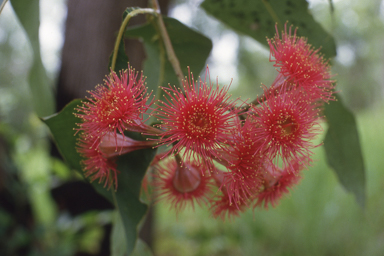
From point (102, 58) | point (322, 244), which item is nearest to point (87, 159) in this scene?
point (102, 58)

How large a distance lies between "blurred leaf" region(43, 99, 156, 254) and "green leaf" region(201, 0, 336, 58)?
0.47 meters

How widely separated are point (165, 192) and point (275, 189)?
0.21 metres

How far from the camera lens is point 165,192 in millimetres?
579

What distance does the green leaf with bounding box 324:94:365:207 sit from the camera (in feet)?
2.37

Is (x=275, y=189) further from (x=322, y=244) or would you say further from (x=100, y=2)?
(x=322, y=244)

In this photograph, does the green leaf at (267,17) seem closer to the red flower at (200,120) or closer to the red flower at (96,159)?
the red flower at (200,120)

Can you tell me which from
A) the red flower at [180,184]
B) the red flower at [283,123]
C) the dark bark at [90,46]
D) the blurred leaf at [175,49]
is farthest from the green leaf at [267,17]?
the dark bark at [90,46]

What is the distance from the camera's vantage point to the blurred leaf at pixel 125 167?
0.50 m

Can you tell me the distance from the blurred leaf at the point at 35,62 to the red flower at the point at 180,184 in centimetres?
34

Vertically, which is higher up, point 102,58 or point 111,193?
point 102,58

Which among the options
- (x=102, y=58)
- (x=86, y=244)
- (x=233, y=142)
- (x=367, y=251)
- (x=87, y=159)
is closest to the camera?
(x=233, y=142)

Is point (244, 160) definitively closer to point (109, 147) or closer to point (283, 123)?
point (283, 123)

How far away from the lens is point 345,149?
750 mm

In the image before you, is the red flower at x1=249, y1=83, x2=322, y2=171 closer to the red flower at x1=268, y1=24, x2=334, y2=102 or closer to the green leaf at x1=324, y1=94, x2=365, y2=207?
the red flower at x1=268, y1=24, x2=334, y2=102
